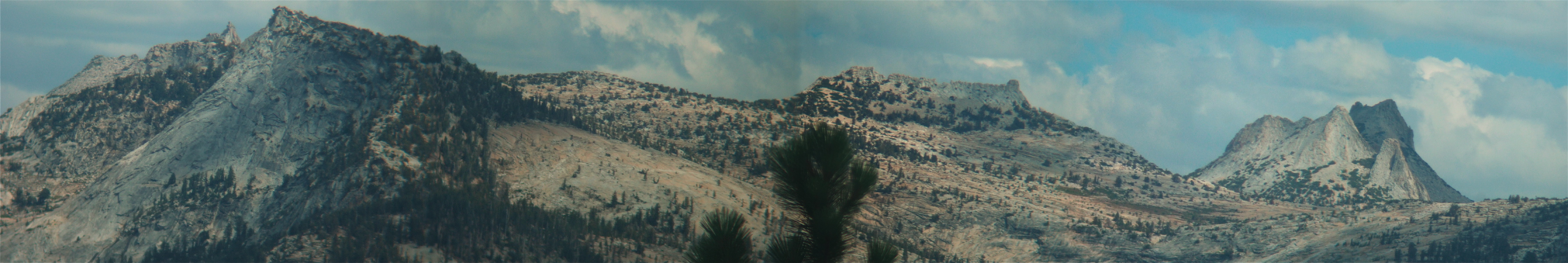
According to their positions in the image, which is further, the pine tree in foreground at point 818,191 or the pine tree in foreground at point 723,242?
the pine tree in foreground at point 723,242

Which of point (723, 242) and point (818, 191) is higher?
point (818, 191)

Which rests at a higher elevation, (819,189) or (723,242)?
(819,189)

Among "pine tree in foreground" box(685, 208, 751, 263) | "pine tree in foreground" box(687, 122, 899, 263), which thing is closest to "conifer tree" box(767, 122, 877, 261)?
"pine tree in foreground" box(687, 122, 899, 263)

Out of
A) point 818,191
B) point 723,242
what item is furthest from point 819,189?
point 723,242

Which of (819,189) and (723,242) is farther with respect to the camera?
(723,242)

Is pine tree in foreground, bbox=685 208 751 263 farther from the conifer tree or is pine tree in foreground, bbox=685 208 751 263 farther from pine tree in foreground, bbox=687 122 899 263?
the conifer tree

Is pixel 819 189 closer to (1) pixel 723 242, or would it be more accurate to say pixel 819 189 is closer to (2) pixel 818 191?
(2) pixel 818 191

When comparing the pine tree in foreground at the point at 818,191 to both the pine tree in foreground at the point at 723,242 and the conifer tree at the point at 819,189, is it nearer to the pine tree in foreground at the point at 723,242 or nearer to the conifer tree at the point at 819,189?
the conifer tree at the point at 819,189

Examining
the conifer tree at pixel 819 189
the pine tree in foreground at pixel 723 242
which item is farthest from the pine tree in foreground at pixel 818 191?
the pine tree in foreground at pixel 723 242

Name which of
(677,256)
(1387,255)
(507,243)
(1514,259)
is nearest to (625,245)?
(677,256)

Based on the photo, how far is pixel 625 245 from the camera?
653 ft

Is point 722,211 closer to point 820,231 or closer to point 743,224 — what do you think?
point 743,224

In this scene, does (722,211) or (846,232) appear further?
(722,211)

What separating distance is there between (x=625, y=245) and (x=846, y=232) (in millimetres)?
175673
